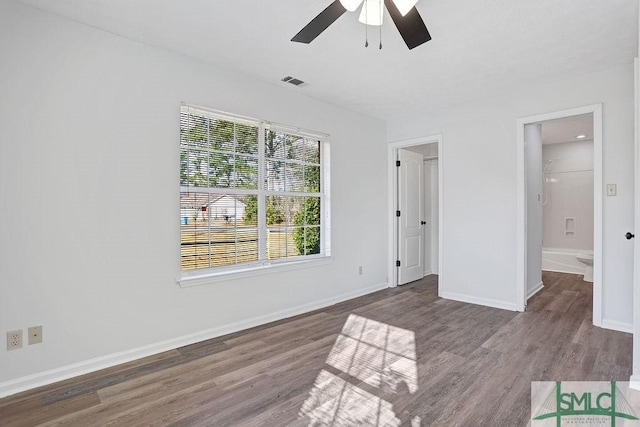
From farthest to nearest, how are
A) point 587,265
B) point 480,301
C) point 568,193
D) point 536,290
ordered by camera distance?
1. point 568,193
2. point 587,265
3. point 536,290
4. point 480,301

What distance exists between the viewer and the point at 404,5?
1.80 meters

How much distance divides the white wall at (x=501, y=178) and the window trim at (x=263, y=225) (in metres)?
1.50

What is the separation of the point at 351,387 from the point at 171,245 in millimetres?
1858

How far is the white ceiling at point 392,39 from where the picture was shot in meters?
2.27

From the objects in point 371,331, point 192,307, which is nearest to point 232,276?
point 192,307

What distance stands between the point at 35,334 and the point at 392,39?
3.38 metres

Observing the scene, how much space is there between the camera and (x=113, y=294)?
2.56 metres

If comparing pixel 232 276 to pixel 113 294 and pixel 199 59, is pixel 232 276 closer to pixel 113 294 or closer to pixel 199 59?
pixel 113 294

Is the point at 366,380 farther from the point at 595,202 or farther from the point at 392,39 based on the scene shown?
the point at 595,202

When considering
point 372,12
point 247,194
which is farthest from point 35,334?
point 372,12

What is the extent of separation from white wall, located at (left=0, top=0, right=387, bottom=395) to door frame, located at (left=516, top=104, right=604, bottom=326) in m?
3.04

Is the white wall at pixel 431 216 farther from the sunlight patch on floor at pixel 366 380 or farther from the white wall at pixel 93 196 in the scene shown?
the white wall at pixel 93 196

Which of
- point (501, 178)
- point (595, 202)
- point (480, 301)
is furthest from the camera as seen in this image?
point (480, 301)

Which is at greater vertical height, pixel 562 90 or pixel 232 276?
pixel 562 90
